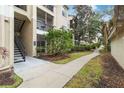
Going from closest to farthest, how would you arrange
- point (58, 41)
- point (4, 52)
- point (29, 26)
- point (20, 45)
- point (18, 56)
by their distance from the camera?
point (4, 52), point (18, 56), point (20, 45), point (29, 26), point (58, 41)

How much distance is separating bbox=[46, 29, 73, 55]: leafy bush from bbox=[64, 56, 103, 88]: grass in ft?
2.74

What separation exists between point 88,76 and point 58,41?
2.49m

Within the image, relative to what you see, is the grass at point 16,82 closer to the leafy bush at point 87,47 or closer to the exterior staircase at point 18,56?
the exterior staircase at point 18,56

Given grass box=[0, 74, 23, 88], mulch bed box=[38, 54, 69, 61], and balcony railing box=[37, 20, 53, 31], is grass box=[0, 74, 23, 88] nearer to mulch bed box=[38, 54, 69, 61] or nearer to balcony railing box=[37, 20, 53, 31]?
mulch bed box=[38, 54, 69, 61]

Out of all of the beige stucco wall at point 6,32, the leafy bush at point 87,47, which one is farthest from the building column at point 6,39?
the leafy bush at point 87,47

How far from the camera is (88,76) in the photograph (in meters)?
4.37

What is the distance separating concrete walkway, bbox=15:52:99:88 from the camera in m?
4.20

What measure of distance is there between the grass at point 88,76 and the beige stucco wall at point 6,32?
134 cm

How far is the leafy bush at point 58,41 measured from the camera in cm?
542

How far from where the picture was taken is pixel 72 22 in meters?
4.88

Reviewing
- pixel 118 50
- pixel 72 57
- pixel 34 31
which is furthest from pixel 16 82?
pixel 118 50

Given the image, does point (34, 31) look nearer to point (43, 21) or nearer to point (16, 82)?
point (43, 21)
